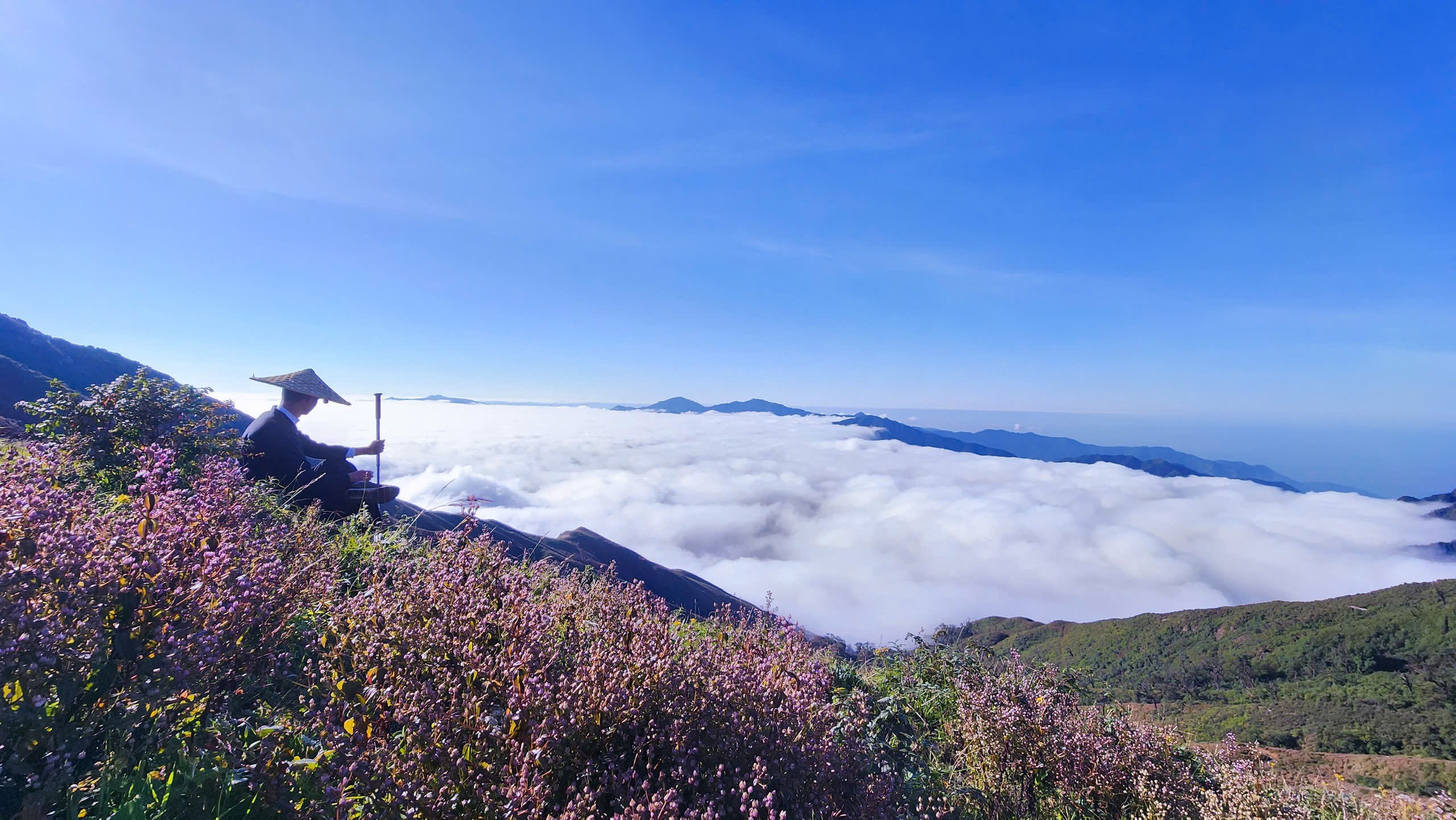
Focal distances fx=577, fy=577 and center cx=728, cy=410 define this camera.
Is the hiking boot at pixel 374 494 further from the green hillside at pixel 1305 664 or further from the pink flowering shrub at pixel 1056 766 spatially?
the green hillside at pixel 1305 664

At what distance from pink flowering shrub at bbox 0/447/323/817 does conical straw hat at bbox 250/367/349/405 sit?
4.88 m

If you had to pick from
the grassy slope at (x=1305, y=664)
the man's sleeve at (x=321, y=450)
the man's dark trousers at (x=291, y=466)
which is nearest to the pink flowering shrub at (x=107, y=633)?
the man's dark trousers at (x=291, y=466)

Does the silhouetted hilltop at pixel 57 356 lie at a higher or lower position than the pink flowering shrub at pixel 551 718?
higher

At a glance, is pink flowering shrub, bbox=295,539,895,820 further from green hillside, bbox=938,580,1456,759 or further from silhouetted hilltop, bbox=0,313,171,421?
silhouetted hilltop, bbox=0,313,171,421

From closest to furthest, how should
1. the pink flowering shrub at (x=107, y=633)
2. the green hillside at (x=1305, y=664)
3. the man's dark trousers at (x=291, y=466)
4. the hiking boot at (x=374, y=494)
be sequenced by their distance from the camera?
the pink flowering shrub at (x=107, y=633), the man's dark trousers at (x=291, y=466), the hiking boot at (x=374, y=494), the green hillside at (x=1305, y=664)

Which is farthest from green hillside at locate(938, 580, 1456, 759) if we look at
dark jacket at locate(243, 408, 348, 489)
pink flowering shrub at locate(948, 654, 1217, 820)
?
dark jacket at locate(243, 408, 348, 489)

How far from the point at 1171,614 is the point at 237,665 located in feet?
421

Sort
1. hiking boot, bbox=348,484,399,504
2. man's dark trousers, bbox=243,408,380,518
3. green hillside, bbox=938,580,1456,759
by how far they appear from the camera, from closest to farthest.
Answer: man's dark trousers, bbox=243,408,380,518
hiking boot, bbox=348,484,399,504
green hillside, bbox=938,580,1456,759

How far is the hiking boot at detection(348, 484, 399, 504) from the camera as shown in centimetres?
683

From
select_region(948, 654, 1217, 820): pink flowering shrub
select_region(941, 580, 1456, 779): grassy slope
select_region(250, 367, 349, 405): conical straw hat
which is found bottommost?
select_region(941, 580, 1456, 779): grassy slope

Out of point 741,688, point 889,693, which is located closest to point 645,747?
point 741,688

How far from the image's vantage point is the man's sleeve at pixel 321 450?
7.16 metres

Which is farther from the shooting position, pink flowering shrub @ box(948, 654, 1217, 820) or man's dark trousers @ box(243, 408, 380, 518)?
man's dark trousers @ box(243, 408, 380, 518)

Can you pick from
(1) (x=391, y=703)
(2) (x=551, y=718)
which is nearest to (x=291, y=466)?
(1) (x=391, y=703)
